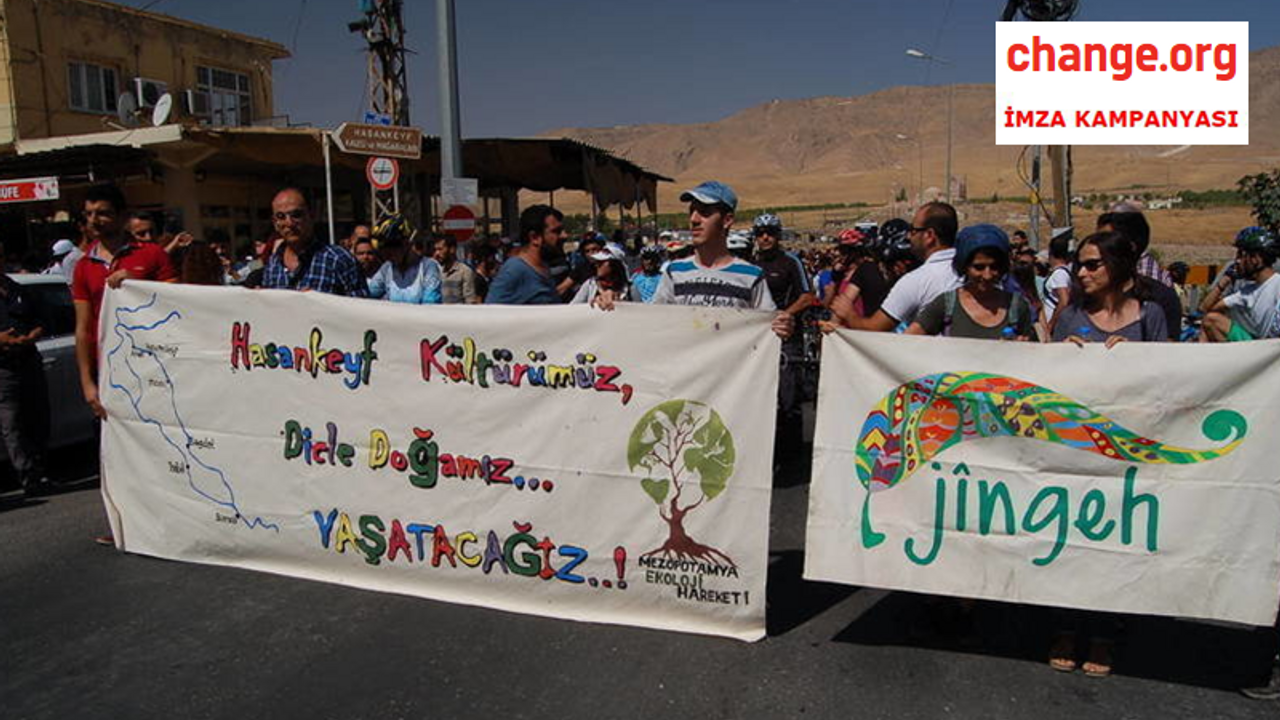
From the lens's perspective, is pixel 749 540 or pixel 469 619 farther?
pixel 469 619

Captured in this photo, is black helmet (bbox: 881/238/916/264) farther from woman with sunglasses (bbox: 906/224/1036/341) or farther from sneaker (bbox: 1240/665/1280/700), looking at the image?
sneaker (bbox: 1240/665/1280/700)

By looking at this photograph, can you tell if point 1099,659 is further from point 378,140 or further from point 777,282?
point 378,140

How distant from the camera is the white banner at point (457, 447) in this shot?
4016 mm

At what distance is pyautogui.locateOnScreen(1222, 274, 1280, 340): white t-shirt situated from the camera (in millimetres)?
5230

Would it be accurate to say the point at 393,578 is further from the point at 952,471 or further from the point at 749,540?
the point at 952,471

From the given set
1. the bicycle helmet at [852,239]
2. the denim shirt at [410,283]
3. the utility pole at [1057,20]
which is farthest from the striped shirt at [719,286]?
the utility pole at [1057,20]

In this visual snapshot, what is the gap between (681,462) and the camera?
4.04 metres

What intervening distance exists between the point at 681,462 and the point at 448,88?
891 cm

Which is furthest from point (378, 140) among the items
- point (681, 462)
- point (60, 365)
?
point (681, 462)

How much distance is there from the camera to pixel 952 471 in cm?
383

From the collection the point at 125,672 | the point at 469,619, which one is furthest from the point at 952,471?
the point at 125,672

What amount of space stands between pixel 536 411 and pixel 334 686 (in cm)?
135

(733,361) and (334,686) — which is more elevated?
(733,361)

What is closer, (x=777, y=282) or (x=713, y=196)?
(x=713, y=196)
